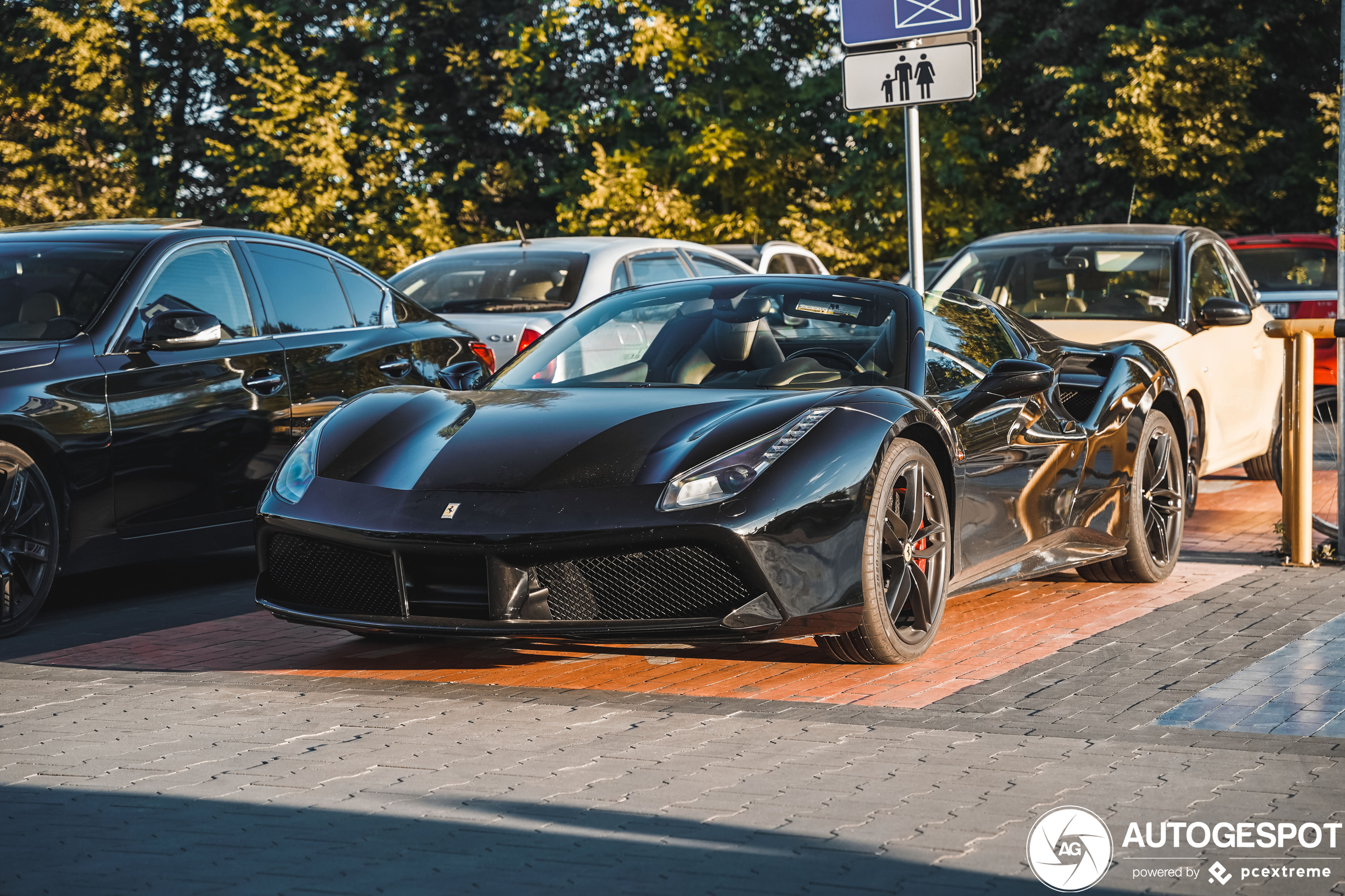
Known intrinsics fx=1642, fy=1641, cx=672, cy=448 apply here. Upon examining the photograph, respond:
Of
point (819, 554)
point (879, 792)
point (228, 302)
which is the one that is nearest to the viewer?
point (879, 792)

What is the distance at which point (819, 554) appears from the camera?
5012 mm

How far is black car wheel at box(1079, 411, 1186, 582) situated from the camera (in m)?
7.20

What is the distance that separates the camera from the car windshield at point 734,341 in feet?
19.5

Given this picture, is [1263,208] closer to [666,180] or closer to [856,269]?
[856,269]

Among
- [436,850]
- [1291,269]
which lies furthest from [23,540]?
[1291,269]

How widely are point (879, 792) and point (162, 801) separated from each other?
1.74m

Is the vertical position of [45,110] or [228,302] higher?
[45,110]

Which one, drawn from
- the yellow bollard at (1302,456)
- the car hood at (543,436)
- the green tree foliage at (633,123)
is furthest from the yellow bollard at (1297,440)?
the green tree foliage at (633,123)

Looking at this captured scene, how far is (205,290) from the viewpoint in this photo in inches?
296

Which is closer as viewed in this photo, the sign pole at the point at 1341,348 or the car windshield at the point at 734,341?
the car windshield at the point at 734,341

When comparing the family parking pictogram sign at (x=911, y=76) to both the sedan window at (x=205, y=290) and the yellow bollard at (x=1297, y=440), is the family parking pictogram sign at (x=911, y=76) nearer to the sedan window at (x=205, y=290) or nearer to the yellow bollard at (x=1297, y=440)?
the yellow bollard at (x=1297, y=440)

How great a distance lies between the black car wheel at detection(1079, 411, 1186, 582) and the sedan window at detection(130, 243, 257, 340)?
397cm

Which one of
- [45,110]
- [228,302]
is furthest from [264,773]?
[45,110]

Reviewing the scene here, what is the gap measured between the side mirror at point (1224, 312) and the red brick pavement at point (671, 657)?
7.96 ft
